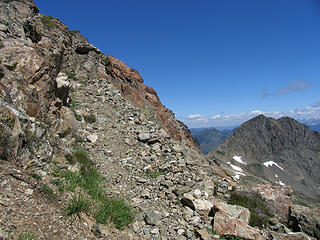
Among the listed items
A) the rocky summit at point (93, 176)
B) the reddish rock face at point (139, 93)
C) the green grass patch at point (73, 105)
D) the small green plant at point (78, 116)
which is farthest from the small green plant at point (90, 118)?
the reddish rock face at point (139, 93)

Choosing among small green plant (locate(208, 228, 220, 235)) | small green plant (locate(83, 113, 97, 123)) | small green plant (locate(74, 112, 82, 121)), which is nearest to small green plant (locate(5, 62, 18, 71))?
small green plant (locate(74, 112, 82, 121))

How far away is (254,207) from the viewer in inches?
469

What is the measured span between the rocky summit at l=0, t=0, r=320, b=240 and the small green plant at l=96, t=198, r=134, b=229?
4cm

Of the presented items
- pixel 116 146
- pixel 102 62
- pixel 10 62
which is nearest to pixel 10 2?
pixel 102 62

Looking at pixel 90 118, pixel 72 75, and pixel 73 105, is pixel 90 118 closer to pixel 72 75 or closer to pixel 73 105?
pixel 73 105

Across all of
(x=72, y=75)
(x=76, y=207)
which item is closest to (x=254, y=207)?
(x=76, y=207)

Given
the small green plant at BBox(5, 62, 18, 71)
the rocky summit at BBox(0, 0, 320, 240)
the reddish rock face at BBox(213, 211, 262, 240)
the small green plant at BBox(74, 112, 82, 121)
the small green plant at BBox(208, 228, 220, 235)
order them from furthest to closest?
the small green plant at BBox(74, 112, 82, 121)
the small green plant at BBox(5, 62, 18, 71)
the small green plant at BBox(208, 228, 220, 235)
the reddish rock face at BBox(213, 211, 262, 240)
the rocky summit at BBox(0, 0, 320, 240)

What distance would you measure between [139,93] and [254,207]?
1634 centimetres

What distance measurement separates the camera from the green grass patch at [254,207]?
33.0ft

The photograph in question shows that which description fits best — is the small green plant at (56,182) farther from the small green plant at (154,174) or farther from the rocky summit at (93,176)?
the small green plant at (154,174)

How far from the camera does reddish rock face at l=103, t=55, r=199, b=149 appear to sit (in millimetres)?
21888

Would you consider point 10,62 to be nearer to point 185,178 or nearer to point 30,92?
point 30,92

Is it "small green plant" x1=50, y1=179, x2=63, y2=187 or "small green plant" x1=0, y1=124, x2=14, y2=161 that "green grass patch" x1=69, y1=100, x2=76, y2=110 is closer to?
"small green plant" x1=0, y1=124, x2=14, y2=161

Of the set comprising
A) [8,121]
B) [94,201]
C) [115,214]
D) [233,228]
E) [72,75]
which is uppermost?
[72,75]
